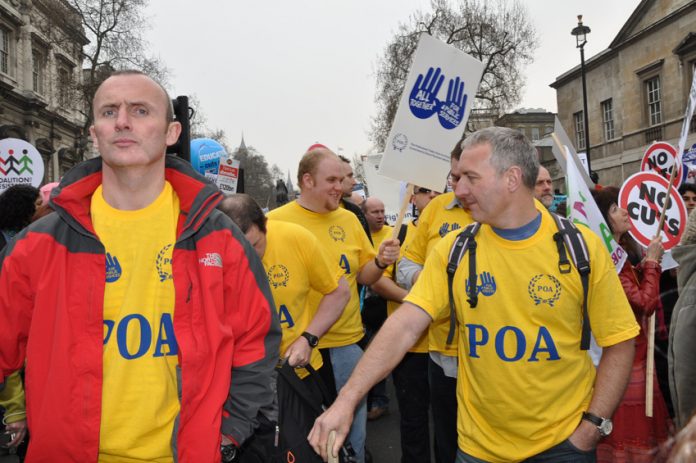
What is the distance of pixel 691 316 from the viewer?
2486mm

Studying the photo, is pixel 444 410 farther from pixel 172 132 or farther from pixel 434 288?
pixel 172 132

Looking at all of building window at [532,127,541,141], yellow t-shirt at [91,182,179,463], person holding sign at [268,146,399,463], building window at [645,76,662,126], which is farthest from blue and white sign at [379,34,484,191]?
building window at [532,127,541,141]

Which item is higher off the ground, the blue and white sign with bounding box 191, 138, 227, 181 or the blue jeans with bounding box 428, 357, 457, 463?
the blue and white sign with bounding box 191, 138, 227, 181

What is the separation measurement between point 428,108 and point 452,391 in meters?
1.79

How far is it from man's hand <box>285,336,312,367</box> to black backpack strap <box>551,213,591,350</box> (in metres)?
1.42

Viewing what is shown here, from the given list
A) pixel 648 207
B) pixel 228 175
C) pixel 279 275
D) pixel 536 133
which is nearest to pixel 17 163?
pixel 228 175

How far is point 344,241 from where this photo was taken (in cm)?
449

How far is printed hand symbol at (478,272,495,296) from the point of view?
2512 mm

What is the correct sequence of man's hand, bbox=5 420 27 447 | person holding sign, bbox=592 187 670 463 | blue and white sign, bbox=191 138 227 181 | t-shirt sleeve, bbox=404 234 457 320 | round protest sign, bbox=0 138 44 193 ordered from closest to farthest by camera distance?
man's hand, bbox=5 420 27 447 → t-shirt sleeve, bbox=404 234 457 320 → person holding sign, bbox=592 187 670 463 → blue and white sign, bbox=191 138 227 181 → round protest sign, bbox=0 138 44 193

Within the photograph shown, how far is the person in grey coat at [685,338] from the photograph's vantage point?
8.14ft

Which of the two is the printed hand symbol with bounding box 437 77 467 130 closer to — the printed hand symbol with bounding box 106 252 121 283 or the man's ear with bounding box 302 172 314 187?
the man's ear with bounding box 302 172 314 187

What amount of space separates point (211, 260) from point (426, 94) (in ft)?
7.43

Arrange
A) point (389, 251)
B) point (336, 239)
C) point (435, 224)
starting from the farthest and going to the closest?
point (336, 239), point (435, 224), point (389, 251)

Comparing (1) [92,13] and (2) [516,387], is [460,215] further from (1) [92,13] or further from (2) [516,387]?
(1) [92,13]
